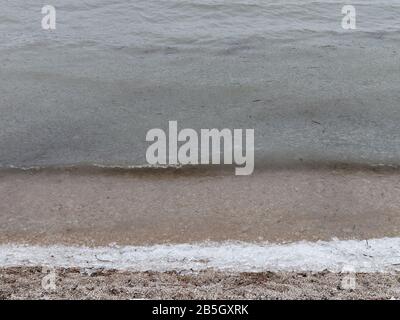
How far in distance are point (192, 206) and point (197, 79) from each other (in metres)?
4.03

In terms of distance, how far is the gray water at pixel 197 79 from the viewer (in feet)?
26.3

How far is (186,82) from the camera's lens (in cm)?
993

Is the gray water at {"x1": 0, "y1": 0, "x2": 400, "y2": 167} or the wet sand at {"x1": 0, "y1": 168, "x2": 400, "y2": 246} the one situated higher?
the gray water at {"x1": 0, "y1": 0, "x2": 400, "y2": 167}

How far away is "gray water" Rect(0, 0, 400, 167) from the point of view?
26.3 ft

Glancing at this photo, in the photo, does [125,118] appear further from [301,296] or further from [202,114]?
[301,296]

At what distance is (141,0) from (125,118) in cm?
744

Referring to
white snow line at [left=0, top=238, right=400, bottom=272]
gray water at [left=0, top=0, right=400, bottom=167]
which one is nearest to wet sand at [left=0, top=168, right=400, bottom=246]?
white snow line at [left=0, top=238, right=400, bottom=272]

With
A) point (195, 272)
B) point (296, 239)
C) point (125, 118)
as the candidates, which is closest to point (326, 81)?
point (125, 118)

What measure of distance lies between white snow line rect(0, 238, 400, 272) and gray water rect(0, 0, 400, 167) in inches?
82.3

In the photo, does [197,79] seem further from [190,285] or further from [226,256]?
[190,285]

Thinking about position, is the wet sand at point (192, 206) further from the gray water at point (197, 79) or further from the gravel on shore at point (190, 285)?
the gravel on shore at point (190, 285)

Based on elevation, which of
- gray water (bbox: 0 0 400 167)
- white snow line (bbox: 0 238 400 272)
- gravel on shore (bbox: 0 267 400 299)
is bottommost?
white snow line (bbox: 0 238 400 272)

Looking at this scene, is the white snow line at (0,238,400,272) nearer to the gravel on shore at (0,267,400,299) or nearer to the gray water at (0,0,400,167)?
the gravel on shore at (0,267,400,299)
